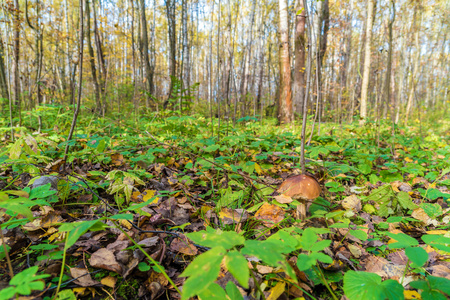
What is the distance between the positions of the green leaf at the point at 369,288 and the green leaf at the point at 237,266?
19.4 inches

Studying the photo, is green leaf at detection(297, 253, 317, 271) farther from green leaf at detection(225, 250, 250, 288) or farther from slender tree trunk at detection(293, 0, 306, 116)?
slender tree trunk at detection(293, 0, 306, 116)

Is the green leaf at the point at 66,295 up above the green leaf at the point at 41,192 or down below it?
below

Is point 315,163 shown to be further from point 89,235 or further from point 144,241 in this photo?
point 89,235

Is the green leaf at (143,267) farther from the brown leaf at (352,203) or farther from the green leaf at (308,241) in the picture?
the brown leaf at (352,203)

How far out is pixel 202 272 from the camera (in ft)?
1.92

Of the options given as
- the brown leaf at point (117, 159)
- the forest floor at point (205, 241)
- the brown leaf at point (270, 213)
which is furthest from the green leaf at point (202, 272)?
the brown leaf at point (117, 159)

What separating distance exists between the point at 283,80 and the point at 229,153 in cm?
450

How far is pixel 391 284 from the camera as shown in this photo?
807 millimetres

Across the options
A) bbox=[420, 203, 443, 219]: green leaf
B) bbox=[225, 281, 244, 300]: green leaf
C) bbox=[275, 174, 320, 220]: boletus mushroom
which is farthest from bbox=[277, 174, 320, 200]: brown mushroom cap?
bbox=[420, 203, 443, 219]: green leaf

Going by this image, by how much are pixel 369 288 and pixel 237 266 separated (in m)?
0.56

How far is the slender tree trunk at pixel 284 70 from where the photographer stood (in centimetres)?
607

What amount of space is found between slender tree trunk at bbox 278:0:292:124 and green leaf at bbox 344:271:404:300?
19.3ft

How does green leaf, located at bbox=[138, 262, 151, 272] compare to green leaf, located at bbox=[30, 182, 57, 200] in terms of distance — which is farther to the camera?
green leaf, located at bbox=[30, 182, 57, 200]

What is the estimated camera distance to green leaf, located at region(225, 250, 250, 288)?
575mm
